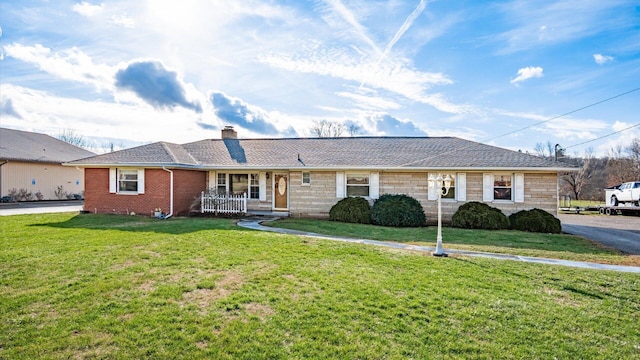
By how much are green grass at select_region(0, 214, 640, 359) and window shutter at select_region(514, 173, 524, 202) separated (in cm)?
823

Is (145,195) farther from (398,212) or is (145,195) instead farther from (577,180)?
(577,180)

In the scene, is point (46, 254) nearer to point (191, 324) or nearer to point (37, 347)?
point (37, 347)

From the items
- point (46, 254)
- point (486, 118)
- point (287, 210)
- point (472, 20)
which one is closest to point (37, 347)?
point (46, 254)

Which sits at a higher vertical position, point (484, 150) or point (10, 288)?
point (484, 150)

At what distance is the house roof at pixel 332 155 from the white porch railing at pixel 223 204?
161 centimetres

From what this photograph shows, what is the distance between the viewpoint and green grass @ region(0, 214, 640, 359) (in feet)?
13.2

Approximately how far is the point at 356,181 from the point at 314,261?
30.9ft

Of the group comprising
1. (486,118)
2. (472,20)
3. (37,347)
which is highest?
(472,20)

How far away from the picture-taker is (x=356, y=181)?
16438mm

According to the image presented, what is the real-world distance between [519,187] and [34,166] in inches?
1272

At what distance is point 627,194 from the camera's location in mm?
23516

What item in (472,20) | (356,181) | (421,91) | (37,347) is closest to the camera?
(37,347)

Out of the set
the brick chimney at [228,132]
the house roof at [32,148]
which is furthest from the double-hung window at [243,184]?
the house roof at [32,148]

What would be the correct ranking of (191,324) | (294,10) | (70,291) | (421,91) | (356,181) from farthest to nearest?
(421,91)
(356,181)
(294,10)
(70,291)
(191,324)
